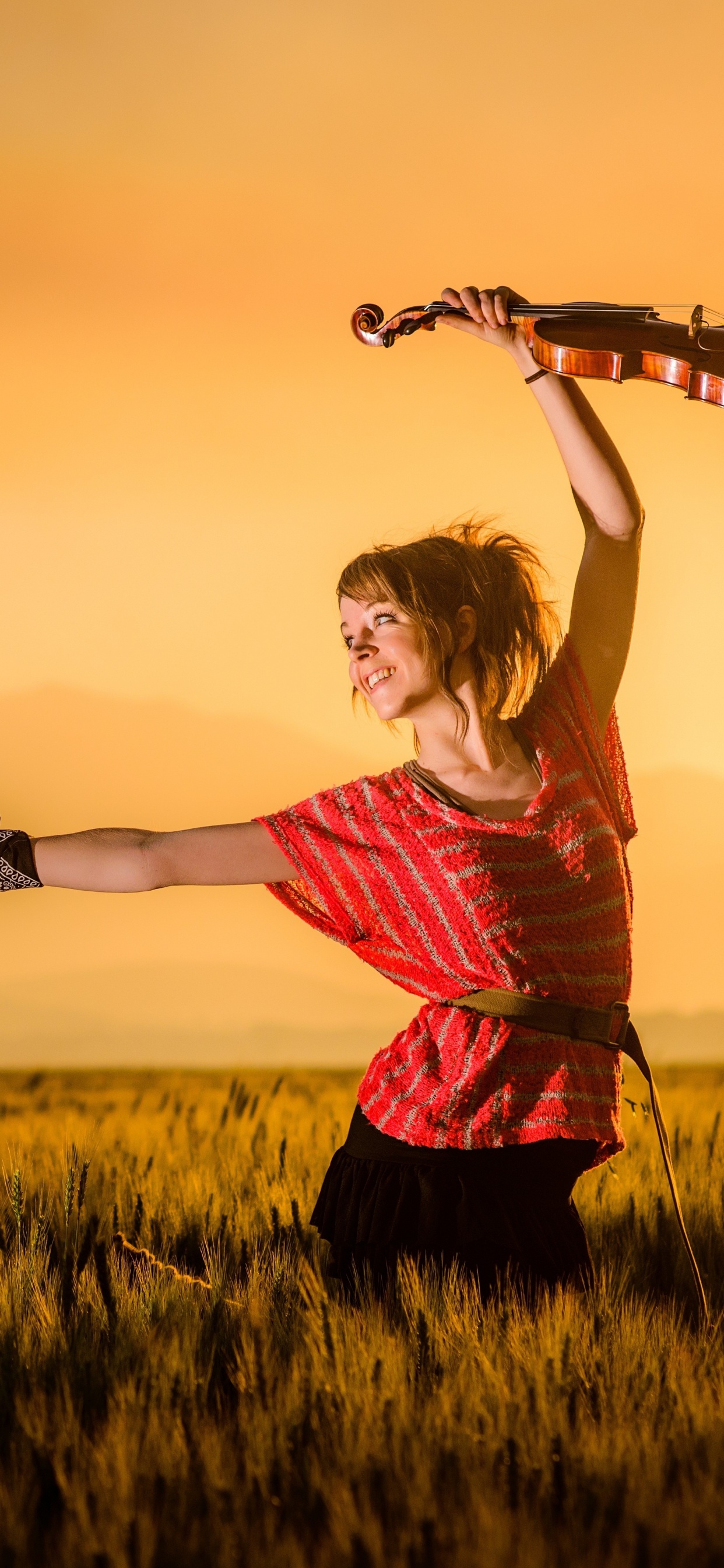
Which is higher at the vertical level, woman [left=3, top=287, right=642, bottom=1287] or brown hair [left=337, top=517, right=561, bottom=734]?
brown hair [left=337, top=517, right=561, bottom=734]

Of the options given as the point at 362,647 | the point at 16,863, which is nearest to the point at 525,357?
the point at 362,647

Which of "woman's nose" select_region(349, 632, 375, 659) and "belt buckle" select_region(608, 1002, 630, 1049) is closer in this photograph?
"belt buckle" select_region(608, 1002, 630, 1049)

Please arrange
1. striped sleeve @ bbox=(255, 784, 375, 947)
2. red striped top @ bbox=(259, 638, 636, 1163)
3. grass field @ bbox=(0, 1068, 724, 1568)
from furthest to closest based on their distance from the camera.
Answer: striped sleeve @ bbox=(255, 784, 375, 947)
red striped top @ bbox=(259, 638, 636, 1163)
grass field @ bbox=(0, 1068, 724, 1568)

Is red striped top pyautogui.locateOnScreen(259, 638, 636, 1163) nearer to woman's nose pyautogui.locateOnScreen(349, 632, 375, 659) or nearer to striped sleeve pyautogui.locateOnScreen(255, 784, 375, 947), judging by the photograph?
striped sleeve pyautogui.locateOnScreen(255, 784, 375, 947)

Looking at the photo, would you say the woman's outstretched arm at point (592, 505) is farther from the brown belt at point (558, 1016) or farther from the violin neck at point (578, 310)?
the brown belt at point (558, 1016)

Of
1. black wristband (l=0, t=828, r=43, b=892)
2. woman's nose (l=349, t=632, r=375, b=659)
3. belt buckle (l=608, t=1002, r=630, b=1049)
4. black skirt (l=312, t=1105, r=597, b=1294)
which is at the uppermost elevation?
woman's nose (l=349, t=632, r=375, b=659)

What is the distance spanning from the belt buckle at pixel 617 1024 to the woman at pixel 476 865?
0.04 ft

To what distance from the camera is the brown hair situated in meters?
1.70

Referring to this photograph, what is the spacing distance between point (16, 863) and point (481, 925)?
59cm

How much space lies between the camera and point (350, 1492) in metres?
1.33

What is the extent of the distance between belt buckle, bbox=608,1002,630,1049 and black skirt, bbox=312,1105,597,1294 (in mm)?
129

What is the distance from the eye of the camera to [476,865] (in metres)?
1.58

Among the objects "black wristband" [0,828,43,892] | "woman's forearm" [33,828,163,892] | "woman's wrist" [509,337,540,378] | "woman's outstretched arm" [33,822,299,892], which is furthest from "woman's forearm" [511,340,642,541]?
"black wristband" [0,828,43,892]

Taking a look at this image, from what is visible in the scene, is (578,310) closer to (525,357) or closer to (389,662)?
(525,357)
